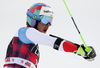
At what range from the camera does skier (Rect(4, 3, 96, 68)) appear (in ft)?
6.54

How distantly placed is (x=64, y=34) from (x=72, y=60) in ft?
2.55

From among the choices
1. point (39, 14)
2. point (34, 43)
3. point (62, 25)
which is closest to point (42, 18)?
point (39, 14)

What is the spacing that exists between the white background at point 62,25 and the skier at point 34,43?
5.41 ft

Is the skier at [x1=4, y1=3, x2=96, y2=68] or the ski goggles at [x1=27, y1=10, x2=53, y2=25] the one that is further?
the ski goggles at [x1=27, y1=10, x2=53, y2=25]

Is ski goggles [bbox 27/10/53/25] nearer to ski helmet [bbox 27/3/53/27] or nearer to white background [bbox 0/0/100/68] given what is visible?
ski helmet [bbox 27/3/53/27]

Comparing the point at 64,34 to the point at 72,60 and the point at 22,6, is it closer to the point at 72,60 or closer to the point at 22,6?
the point at 72,60

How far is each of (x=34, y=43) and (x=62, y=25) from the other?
9.81 ft

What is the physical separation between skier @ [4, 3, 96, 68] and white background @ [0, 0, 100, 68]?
165 cm

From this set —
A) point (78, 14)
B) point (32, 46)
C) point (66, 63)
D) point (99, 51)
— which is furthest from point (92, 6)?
point (32, 46)

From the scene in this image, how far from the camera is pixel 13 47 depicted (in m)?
2.28

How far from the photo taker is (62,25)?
520 centimetres

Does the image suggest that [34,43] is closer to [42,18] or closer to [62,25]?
[42,18]

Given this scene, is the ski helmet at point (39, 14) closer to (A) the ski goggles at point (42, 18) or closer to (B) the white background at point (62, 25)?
(A) the ski goggles at point (42, 18)

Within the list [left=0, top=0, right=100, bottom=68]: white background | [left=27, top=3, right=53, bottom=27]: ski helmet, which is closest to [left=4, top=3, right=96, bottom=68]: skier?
[left=27, top=3, right=53, bottom=27]: ski helmet
